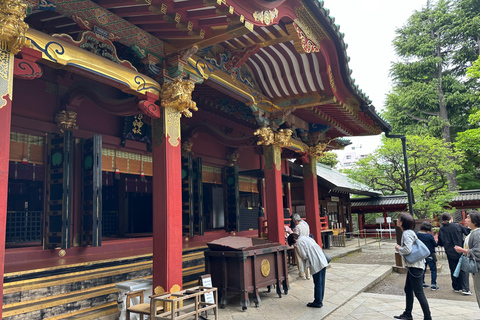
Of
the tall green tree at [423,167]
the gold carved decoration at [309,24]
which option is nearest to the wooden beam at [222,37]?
the gold carved decoration at [309,24]

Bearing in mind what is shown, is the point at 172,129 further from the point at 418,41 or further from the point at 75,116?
the point at 418,41

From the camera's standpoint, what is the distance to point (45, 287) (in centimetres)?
419

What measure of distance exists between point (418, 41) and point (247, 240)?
27.6m

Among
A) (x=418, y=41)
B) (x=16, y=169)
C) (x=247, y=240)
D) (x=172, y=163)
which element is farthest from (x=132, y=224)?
(x=418, y=41)

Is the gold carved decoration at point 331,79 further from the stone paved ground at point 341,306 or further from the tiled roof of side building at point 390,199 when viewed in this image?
the tiled roof of side building at point 390,199

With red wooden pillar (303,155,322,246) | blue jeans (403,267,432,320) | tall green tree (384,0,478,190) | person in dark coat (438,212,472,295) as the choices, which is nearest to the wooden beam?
blue jeans (403,267,432,320)

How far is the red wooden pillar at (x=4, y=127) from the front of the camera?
8.80ft

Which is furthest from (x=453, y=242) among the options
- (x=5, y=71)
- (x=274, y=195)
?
(x=5, y=71)

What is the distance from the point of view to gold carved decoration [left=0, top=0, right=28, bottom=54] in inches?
110

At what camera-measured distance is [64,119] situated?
19.6 ft

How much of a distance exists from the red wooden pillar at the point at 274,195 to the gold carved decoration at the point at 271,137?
0.17 metres

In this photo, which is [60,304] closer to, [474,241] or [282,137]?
[474,241]

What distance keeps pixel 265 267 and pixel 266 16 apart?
3915mm

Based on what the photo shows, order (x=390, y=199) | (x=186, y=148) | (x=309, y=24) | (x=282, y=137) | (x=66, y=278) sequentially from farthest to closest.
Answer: (x=390, y=199) < (x=186, y=148) < (x=282, y=137) < (x=309, y=24) < (x=66, y=278)
